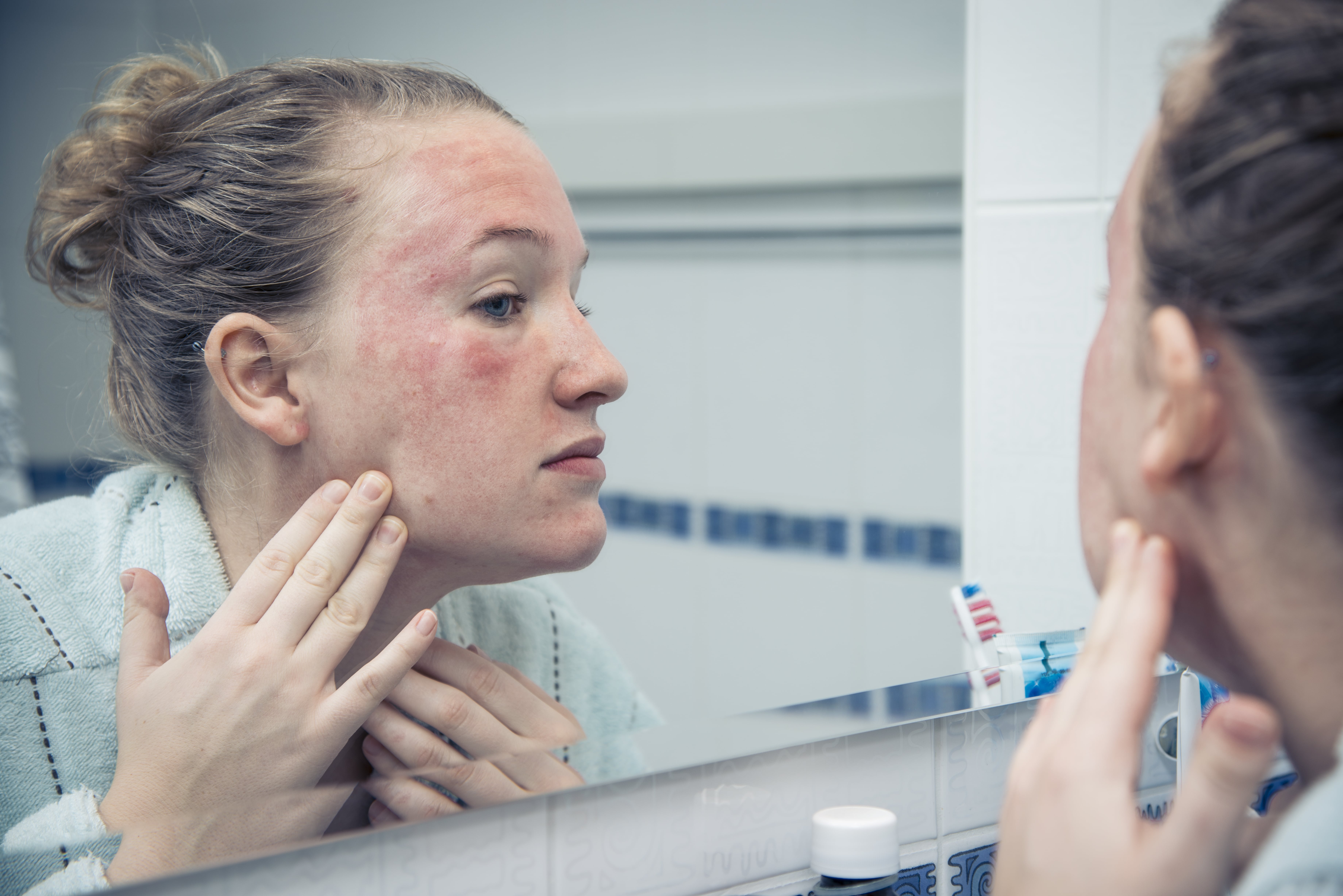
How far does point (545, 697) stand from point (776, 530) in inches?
8.6

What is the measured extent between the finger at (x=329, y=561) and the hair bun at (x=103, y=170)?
0.18 metres

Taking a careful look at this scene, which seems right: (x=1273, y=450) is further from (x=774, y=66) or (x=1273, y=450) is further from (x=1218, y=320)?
(x=774, y=66)

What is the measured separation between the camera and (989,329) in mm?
894

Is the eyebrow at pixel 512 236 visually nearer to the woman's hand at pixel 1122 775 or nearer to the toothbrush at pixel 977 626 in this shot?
the woman's hand at pixel 1122 775

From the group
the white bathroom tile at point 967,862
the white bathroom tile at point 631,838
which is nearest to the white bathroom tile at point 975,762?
the white bathroom tile at point 967,862

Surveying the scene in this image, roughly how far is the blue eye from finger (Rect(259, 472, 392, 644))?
120mm

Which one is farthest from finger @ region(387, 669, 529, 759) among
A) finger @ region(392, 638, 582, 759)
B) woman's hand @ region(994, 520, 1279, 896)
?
woman's hand @ region(994, 520, 1279, 896)

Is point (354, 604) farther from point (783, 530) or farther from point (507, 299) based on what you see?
point (783, 530)

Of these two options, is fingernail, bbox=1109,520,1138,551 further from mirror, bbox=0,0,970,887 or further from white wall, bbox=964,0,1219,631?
white wall, bbox=964,0,1219,631

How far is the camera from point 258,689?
1.81 feet

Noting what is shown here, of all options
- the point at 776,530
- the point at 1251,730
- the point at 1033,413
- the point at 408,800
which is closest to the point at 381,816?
the point at 408,800

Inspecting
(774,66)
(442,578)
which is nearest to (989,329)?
(774,66)

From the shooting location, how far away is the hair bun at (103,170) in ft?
1.71

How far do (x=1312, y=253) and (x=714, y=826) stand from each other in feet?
1.69
